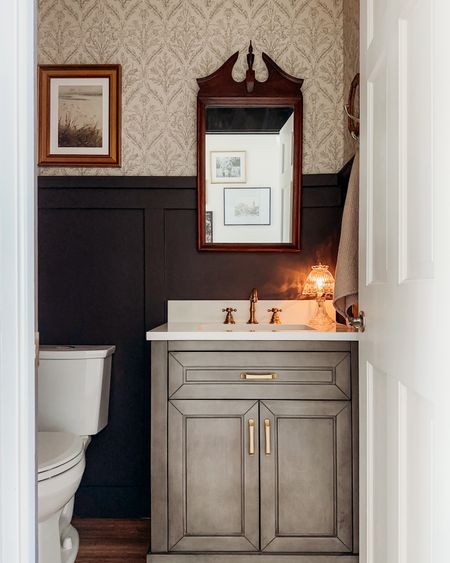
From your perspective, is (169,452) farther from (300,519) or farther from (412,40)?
(412,40)

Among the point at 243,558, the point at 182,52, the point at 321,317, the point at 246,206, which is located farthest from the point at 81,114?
the point at 243,558

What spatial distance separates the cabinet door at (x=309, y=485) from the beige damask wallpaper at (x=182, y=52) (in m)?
1.22

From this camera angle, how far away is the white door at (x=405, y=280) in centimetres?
94

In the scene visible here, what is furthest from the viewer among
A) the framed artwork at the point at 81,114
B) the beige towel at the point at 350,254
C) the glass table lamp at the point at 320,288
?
the framed artwork at the point at 81,114

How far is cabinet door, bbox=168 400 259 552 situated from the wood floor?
0.31 m

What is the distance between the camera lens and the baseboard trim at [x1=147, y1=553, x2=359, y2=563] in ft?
6.77

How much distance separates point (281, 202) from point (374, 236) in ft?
4.00

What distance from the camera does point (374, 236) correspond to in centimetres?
148

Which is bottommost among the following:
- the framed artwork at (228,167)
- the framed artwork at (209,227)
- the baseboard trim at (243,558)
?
the baseboard trim at (243,558)

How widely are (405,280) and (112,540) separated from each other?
6.11 ft
